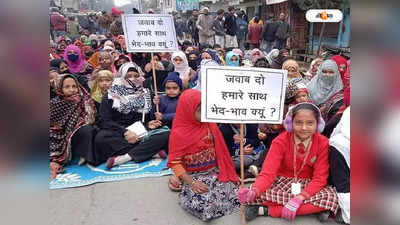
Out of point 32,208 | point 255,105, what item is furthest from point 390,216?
point 255,105

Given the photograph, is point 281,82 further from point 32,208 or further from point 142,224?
point 32,208

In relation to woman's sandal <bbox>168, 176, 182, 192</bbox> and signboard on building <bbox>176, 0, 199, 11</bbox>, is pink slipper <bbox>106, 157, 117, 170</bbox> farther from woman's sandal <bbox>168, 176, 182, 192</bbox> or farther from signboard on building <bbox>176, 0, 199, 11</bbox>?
signboard on building <bbox>176, 0, 199, 11</bbox>

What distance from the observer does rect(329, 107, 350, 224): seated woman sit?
7.81 ft

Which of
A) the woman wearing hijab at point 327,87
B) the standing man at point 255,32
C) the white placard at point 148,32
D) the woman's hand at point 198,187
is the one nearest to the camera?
the woman's hand at point 198,187

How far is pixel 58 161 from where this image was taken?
3584 mm

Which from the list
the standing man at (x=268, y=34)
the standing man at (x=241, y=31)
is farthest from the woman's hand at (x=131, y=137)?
the standing man at (x=241, y=31)

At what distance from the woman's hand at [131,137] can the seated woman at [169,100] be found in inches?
13.9

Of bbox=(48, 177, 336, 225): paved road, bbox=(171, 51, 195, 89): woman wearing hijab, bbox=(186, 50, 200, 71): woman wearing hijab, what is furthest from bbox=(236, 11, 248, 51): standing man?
bbox=(48, 177, 336, 225): paved road

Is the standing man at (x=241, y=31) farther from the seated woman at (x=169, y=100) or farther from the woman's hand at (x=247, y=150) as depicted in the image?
the woman's hand at (x=247, y=150)

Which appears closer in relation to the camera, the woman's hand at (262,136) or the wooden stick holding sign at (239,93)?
the wooden stick holding sign at (239,93)

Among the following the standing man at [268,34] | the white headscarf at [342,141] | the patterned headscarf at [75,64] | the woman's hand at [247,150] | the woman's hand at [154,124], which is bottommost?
the woman's hand at [247,150]

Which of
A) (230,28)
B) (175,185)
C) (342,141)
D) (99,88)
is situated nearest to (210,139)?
(175,185)

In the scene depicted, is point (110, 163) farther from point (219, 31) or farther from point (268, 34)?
point (219, 31)

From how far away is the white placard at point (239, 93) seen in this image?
230cm
